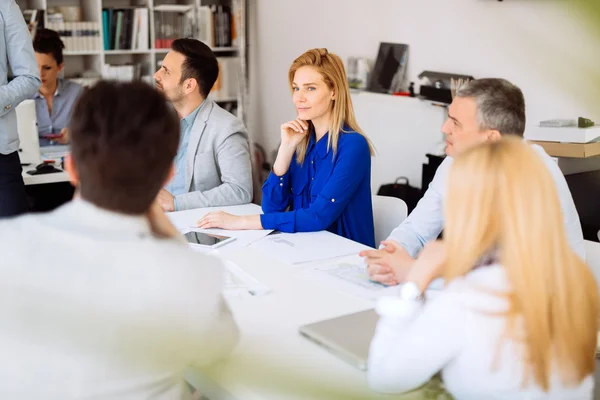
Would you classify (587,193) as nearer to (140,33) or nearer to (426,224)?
(426,224)

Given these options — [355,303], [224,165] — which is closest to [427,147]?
[224,165]

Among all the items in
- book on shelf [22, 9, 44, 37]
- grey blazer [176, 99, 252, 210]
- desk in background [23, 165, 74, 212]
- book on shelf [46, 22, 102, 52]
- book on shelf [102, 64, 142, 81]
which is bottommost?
desk in background [23, 165, 74, 212]

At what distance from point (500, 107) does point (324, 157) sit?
2.33 feet

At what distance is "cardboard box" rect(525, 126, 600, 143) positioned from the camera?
253cm

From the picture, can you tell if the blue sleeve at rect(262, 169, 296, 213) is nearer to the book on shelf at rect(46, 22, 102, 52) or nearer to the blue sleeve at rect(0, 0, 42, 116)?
the blue sleeve at rect(0, 0, 42, 116)

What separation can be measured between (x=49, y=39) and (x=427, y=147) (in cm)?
229

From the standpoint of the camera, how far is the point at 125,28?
4941 millimetres

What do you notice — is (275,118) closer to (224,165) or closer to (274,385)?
(224,165)

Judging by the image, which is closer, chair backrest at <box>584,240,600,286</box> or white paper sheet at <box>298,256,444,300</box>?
white paper sheet at <box>298,256,444,300</box>

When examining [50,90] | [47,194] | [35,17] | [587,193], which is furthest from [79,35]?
[587,193]

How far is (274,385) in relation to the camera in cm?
19

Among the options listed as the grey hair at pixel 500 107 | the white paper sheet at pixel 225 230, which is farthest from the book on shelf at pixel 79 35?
the grey hair at pixel 500 107

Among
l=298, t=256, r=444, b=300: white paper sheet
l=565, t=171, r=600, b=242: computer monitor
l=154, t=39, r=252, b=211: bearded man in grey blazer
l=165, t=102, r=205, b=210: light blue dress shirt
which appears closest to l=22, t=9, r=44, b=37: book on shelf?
l=154, t=39, r=252, b=211: bearded man in grey blazer

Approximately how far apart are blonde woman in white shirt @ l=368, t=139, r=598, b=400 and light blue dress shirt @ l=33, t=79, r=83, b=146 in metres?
3.27
